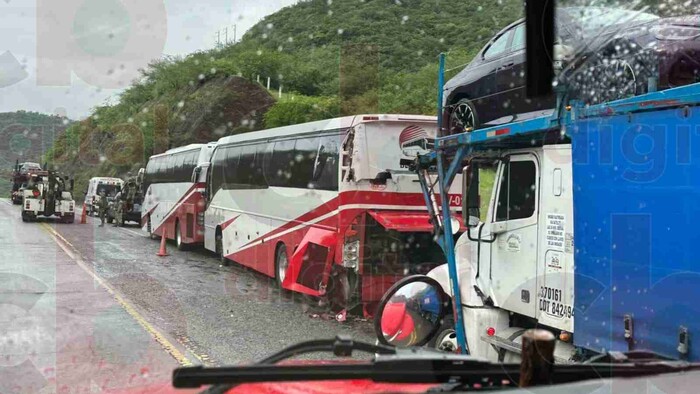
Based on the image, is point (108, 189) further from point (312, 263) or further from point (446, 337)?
point (446, 337)

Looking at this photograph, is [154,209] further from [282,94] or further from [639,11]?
[639,11]

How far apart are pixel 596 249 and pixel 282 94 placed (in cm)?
3610

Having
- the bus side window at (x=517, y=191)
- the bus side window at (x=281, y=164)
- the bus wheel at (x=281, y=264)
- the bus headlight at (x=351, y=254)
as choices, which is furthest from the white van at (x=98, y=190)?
the bus side window at (x=517, y=191)

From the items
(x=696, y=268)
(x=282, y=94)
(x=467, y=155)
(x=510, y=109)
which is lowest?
(x=696, y=268)

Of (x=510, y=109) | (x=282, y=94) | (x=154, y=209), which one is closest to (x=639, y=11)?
(x=510, y=109)

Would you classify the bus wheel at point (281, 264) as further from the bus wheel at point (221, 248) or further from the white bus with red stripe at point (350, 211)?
the bus wheel at point (221, 248)

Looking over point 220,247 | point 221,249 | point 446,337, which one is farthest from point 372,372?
point 220,247

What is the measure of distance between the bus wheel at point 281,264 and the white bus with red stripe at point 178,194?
22.4 ft

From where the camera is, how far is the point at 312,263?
1084 cm

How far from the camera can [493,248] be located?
18.5 feet

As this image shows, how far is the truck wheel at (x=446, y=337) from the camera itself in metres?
5.97

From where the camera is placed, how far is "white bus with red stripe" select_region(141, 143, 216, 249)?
63.2 ft

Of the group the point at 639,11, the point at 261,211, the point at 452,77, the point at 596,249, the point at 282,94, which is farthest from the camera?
the point at 282,94

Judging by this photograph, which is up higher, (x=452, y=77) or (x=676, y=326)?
(x=452, y=77)
